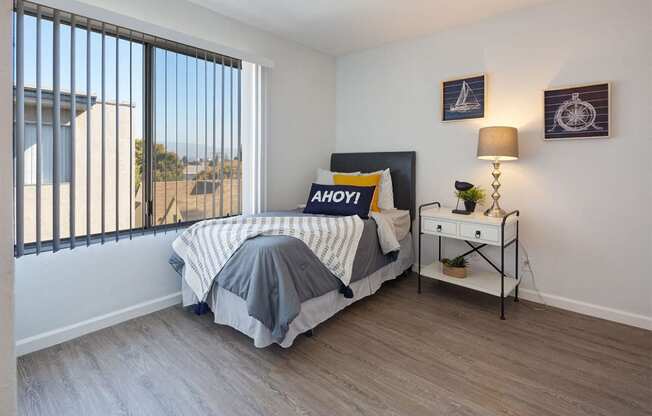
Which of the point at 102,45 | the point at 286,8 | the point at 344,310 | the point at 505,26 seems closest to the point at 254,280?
the point at 344,310

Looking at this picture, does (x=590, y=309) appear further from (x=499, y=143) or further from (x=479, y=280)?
(x=499, y=143)

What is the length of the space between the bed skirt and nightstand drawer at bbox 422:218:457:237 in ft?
2.08

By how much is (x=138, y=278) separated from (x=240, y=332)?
930mm

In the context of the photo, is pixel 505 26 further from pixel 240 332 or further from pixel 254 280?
pixel 240 332

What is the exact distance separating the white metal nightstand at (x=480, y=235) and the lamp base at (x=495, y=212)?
0.06 metres

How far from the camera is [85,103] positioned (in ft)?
7.27

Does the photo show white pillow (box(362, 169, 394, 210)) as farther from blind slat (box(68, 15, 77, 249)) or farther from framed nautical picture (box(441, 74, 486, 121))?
blind slat (box(68, 15, 77, 249))

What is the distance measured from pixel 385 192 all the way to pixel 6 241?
10.2 ft

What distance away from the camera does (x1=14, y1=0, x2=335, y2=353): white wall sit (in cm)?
215

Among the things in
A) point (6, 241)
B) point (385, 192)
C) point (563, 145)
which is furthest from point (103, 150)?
point (563, 145)

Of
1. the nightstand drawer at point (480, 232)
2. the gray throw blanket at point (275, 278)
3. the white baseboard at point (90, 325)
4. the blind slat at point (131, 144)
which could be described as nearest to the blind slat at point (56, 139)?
the blind slat at point (131, 144)

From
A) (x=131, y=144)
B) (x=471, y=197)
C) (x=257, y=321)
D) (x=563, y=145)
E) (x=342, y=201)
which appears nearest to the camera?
(x=257, y=321)

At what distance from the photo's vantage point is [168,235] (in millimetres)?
2760

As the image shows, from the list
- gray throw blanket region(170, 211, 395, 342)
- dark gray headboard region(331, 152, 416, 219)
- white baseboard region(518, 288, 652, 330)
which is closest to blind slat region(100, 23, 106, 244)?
gray throw blanket region(170, 211, 395, 342)
